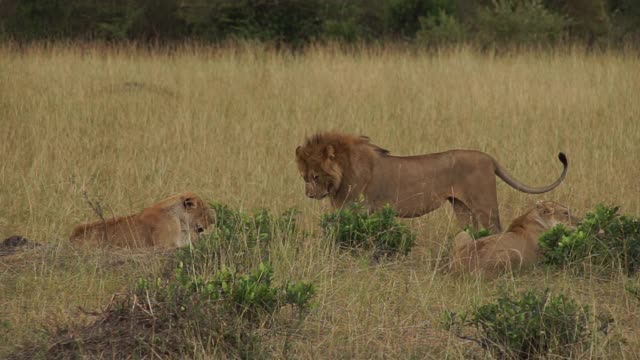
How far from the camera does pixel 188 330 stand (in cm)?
441

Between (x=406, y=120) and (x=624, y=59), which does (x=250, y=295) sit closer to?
(x=406, y=120)

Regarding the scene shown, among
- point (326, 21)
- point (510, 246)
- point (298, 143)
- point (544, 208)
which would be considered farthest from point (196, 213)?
point (326, 21)

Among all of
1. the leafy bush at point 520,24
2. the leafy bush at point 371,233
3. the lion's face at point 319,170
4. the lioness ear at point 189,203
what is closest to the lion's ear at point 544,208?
the leafy bush at point 371,233

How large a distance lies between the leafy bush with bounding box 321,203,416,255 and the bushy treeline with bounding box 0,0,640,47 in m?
10.8

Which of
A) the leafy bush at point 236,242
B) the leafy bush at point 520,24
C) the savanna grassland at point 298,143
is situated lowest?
the leafy bush at point 520,24

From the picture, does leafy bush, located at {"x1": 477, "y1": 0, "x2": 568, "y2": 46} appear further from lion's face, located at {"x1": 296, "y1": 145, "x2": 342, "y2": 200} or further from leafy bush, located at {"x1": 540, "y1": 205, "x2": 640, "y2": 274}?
leafy bush, located at {"x1": 540, "y1": 205, "x2": 640, "y2": 274}

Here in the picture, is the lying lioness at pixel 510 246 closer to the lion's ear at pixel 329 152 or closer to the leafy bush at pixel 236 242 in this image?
the leafy bush at pixel 236 242

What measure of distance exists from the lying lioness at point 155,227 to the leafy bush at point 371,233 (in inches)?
36.0

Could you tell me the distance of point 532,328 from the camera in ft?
14.5

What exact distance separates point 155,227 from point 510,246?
204 cm

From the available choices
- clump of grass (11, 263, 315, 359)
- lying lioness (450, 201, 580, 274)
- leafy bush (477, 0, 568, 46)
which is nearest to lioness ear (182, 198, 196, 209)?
lying lioness (450, 201, 580, 274)

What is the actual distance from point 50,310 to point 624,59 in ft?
34.9

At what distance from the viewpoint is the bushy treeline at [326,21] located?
19.5 m

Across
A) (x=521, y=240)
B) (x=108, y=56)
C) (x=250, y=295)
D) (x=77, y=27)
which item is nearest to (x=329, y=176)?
(x=521, y=240)
